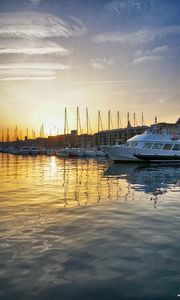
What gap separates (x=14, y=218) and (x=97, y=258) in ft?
15.2

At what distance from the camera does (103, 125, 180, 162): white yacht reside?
1757 inches

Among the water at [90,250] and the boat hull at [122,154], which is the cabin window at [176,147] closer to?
the boat hull at [122,154]

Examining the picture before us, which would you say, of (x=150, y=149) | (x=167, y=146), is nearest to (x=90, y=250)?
(x=150, y=149)

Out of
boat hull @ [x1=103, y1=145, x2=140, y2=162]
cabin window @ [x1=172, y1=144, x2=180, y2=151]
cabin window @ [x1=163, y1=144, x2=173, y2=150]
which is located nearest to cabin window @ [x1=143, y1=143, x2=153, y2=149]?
boat hull @ [x1=103, y1=145, x2=140, y2=162]

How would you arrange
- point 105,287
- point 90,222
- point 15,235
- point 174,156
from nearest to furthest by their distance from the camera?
point 105,287, point 15,235, point 90,222, point 174,156

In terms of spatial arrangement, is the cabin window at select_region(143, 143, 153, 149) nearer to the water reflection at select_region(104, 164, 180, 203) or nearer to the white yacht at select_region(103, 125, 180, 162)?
the white yacht at select_region(103, 125, 180, 162)

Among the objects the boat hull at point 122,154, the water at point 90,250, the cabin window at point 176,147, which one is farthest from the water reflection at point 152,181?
the cabin window at point 176,147

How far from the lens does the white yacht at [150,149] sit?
44.6 metres

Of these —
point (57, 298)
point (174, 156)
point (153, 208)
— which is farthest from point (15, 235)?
point (174, 156)

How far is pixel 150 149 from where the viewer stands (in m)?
44.8

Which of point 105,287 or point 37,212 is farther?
point 37,212

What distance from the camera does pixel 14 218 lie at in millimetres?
10836

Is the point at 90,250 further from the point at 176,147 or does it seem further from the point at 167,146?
the point at 176,147

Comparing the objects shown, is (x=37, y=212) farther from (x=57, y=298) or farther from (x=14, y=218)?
(x=57, y=298)
